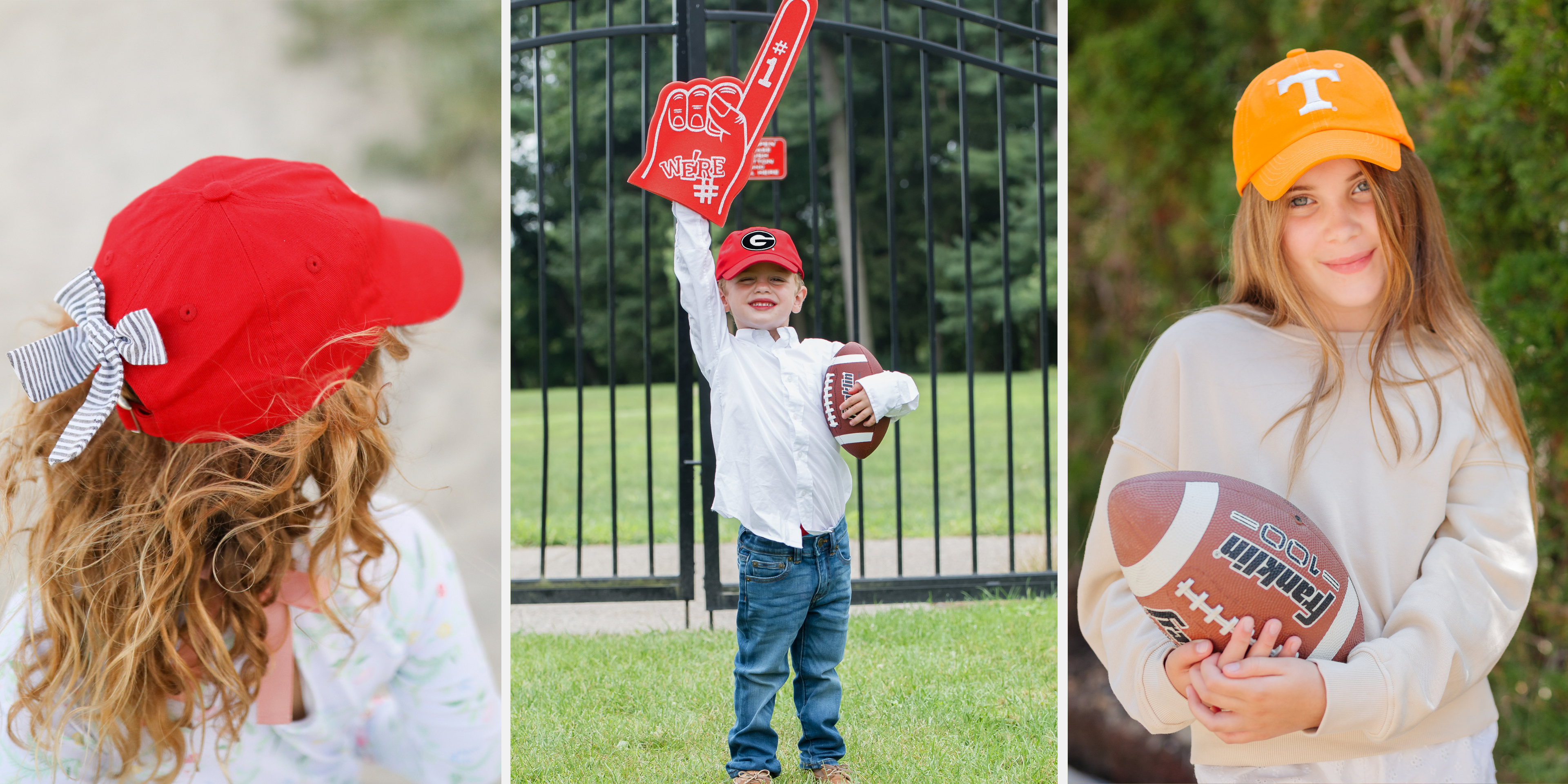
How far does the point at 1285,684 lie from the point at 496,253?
3.57m

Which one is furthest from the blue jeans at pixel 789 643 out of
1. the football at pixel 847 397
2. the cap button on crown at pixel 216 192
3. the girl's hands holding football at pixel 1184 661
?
the cap button on crown at pixel 216 192

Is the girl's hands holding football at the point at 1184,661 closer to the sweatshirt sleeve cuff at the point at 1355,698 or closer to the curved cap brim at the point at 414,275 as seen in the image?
the sweatshirt sleeve cuff at the point at 1355,698

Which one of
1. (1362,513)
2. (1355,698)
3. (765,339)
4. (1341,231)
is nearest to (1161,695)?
(1355,698)

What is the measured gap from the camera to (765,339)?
1.94 m

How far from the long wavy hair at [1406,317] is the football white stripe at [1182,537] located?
0.92 feet

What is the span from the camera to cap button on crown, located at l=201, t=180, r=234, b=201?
4.52 ft

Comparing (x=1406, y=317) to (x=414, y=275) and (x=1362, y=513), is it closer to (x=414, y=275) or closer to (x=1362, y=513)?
(x=1362, y=513)

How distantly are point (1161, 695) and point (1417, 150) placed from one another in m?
2.25

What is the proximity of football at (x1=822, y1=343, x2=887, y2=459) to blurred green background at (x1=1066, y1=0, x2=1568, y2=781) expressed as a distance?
67 centimetres

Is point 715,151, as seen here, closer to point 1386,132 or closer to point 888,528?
point 1386,132

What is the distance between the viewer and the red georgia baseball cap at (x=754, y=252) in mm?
1924

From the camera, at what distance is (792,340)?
1.96m

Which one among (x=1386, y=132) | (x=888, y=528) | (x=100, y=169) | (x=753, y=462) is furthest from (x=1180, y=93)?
(x=100, y=169)

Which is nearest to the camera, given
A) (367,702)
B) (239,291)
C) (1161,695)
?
(239,291)
